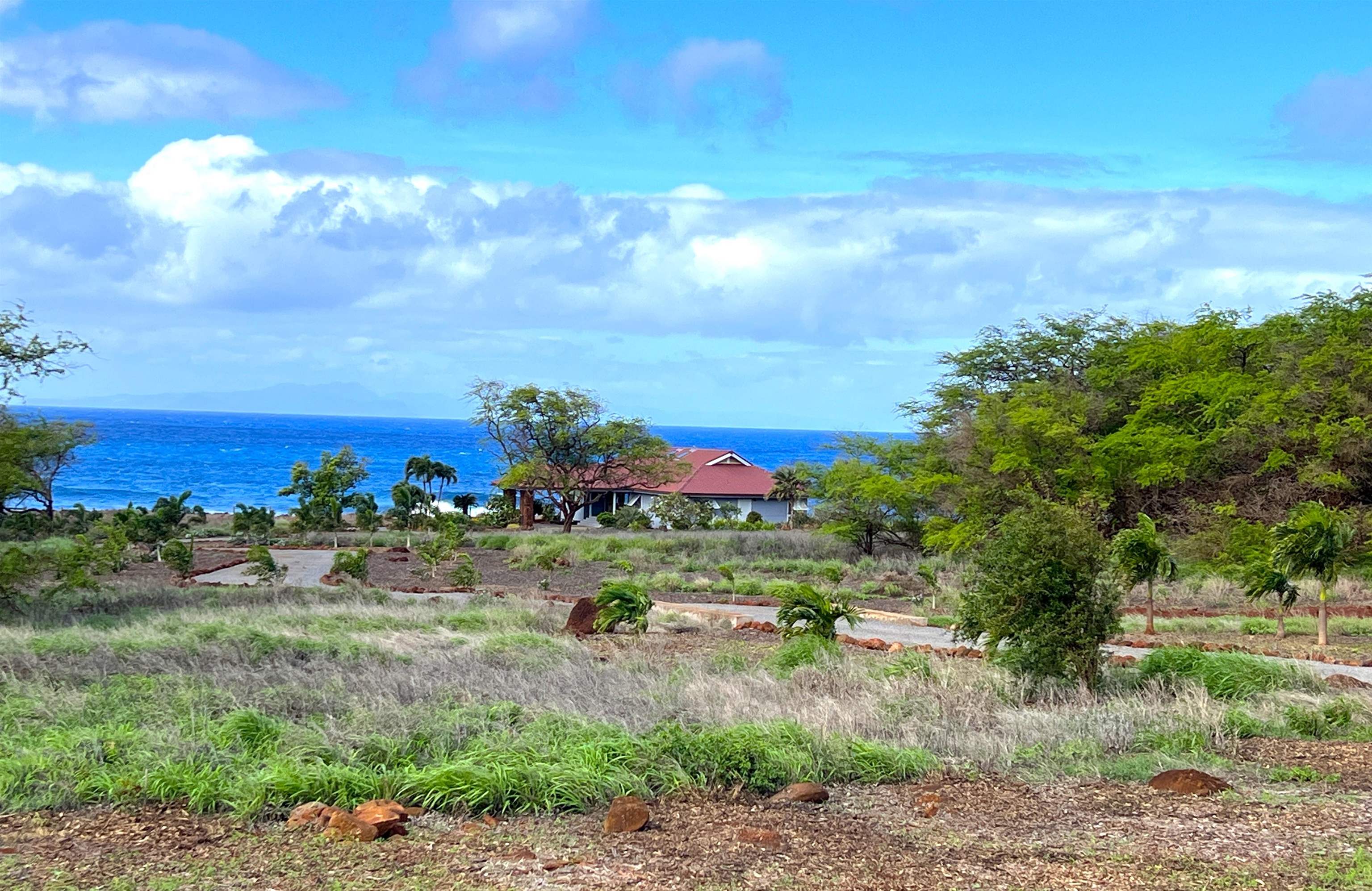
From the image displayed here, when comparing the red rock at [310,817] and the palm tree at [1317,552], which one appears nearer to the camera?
the red rock at [310,817]

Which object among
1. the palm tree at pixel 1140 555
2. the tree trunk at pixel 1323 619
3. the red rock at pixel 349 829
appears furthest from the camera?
the palm tree at pixel 1140 555

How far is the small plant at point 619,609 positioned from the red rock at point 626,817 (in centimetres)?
976

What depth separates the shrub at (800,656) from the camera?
12242 mm

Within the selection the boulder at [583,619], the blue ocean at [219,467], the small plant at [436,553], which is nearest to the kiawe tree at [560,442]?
the blue ocean at [219,467]

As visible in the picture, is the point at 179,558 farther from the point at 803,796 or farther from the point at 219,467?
the point at 219,467

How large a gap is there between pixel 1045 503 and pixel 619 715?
4954 mm

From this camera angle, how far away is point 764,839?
6.09m

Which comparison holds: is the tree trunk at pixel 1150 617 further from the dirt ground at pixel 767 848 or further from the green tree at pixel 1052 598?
the dirt ground at pixel 767 848

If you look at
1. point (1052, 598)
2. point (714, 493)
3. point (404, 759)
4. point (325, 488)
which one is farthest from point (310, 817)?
point (714, 493)

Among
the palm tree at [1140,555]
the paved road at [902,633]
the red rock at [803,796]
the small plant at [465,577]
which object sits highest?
the palm tree at [1140,555]

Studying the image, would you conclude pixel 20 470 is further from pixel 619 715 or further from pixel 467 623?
pixel 619 715

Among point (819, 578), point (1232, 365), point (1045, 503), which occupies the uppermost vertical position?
point (1232, 365)

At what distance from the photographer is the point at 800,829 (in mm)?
6348

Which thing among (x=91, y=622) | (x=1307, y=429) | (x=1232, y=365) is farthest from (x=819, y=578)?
(x=91, y=622)
